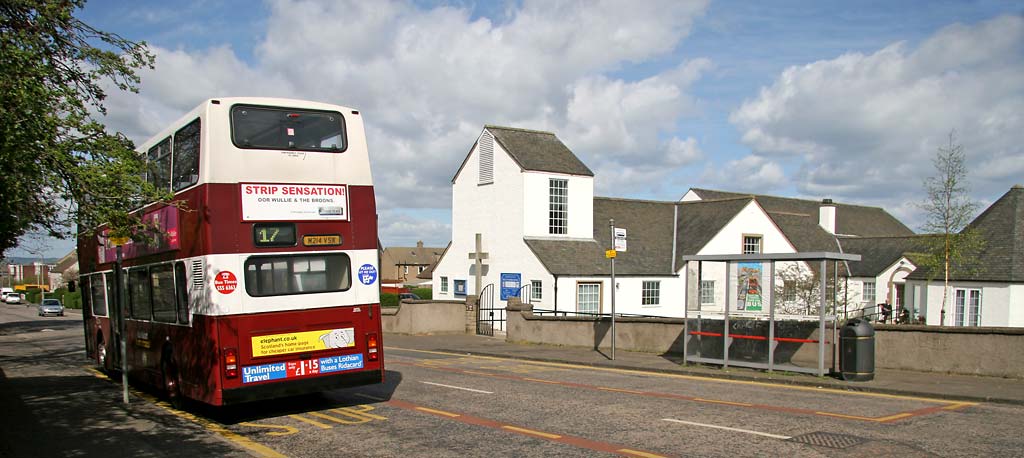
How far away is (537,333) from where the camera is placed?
1005 inches

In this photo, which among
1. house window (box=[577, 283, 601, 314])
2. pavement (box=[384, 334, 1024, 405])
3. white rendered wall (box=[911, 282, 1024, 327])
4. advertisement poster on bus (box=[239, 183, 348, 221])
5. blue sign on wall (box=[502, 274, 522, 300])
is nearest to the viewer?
advertisement poster on bus (box=[239, 183, 348, 221])

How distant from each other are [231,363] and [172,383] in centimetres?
226

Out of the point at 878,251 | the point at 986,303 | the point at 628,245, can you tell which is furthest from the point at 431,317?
the point at 878,251

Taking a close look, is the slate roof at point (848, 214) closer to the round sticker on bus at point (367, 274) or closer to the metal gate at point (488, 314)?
the metal gate at point (488, 314)

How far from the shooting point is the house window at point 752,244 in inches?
1547

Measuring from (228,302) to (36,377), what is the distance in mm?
10757

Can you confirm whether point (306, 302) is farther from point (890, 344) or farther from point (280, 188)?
point (890, 344)

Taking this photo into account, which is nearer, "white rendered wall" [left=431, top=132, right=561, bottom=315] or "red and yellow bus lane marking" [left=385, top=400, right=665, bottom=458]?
"red and yellow bus lane marking" [left=385, top=400, right=665, bottom=458]

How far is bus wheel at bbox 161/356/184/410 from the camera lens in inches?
481

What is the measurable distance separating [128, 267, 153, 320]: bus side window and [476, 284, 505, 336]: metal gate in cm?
1736

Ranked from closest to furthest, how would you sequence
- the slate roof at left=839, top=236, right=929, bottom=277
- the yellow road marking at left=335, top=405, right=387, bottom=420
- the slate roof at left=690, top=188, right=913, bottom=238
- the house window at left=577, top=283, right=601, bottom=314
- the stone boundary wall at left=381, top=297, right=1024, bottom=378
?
the yellow road marking at left=335, top=405, right=387, bottom=420 → the stone boundary wall at left=381, top=297, right=1024, bottom=378 → the house window at left=577, top=283, right=601, bottom=314 → the slate roof at left=839, top=236, right=929, bottom=277 → the slate roof at left=690, top=188, right=913, bottom=238

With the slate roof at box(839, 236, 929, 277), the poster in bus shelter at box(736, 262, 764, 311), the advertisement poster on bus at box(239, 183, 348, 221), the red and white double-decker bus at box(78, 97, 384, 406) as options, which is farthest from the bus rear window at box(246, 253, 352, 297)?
the slate roof at box(839, 236, 929, 277)

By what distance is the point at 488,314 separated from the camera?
34188 mm

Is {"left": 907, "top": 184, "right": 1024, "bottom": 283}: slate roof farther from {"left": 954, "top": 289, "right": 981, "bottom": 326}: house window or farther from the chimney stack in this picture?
the chimney stack
